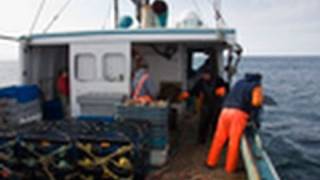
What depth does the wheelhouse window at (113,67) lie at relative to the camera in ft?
25.6

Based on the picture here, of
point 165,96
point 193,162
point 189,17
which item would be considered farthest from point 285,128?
point 193,162

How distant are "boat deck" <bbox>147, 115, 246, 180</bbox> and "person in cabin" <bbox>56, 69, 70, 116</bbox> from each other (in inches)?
108

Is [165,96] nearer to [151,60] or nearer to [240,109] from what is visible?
[151,60]

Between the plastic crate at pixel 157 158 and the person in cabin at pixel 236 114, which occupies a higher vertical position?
the person in cabin at pixel 236 114

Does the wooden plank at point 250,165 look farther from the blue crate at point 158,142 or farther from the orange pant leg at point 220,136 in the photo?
the blue crate at point 158,142

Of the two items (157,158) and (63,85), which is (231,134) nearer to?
(157,158)

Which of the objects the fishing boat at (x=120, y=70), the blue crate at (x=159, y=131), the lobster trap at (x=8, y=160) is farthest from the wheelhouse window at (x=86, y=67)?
the lobster trap at (x=8, y=160)

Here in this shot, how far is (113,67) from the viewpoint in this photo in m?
7.92

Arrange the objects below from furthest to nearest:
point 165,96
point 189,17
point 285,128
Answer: point 285,128 < point 165,96 < point 189,17

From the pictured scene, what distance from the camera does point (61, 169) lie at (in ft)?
17.6

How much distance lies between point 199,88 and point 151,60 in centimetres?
288

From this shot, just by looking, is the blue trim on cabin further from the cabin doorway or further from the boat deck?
the boat deck

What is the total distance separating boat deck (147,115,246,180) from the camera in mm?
6000

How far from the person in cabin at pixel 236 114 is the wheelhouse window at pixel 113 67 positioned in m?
2.39
